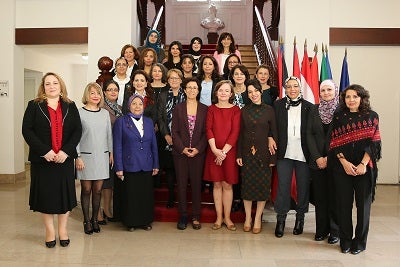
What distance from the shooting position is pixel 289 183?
4348mm

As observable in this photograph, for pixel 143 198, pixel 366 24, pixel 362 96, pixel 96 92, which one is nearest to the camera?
pixel 362 96

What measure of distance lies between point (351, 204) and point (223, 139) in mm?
1391

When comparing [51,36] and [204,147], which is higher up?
[51,36]

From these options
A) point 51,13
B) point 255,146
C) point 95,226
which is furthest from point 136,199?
point 51,13

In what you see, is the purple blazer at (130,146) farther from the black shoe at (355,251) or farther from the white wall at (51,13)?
the white wall at (51,13)

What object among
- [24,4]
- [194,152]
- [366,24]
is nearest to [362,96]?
[194,152]

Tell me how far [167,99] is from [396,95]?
4611mm

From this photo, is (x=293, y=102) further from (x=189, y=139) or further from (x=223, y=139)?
(x=189, y=139)

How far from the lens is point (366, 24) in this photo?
284 inches

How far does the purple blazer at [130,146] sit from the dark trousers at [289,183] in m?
1.38

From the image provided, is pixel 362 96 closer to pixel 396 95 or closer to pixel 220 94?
pixel 220 94

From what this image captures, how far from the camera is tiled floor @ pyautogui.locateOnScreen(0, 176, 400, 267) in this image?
3641 mm

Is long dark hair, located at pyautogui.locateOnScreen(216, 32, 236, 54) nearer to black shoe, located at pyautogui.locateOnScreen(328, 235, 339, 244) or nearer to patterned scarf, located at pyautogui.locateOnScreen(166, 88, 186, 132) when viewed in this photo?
patterned scarf, located at pyautogui.locateOnScreen(166, 88, 186, 132)

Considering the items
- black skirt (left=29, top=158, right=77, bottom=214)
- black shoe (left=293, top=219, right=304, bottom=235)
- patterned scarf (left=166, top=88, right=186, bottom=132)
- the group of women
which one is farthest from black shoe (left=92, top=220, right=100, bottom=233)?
black shoe (left=293, top=219, right=304, bottom=235)
